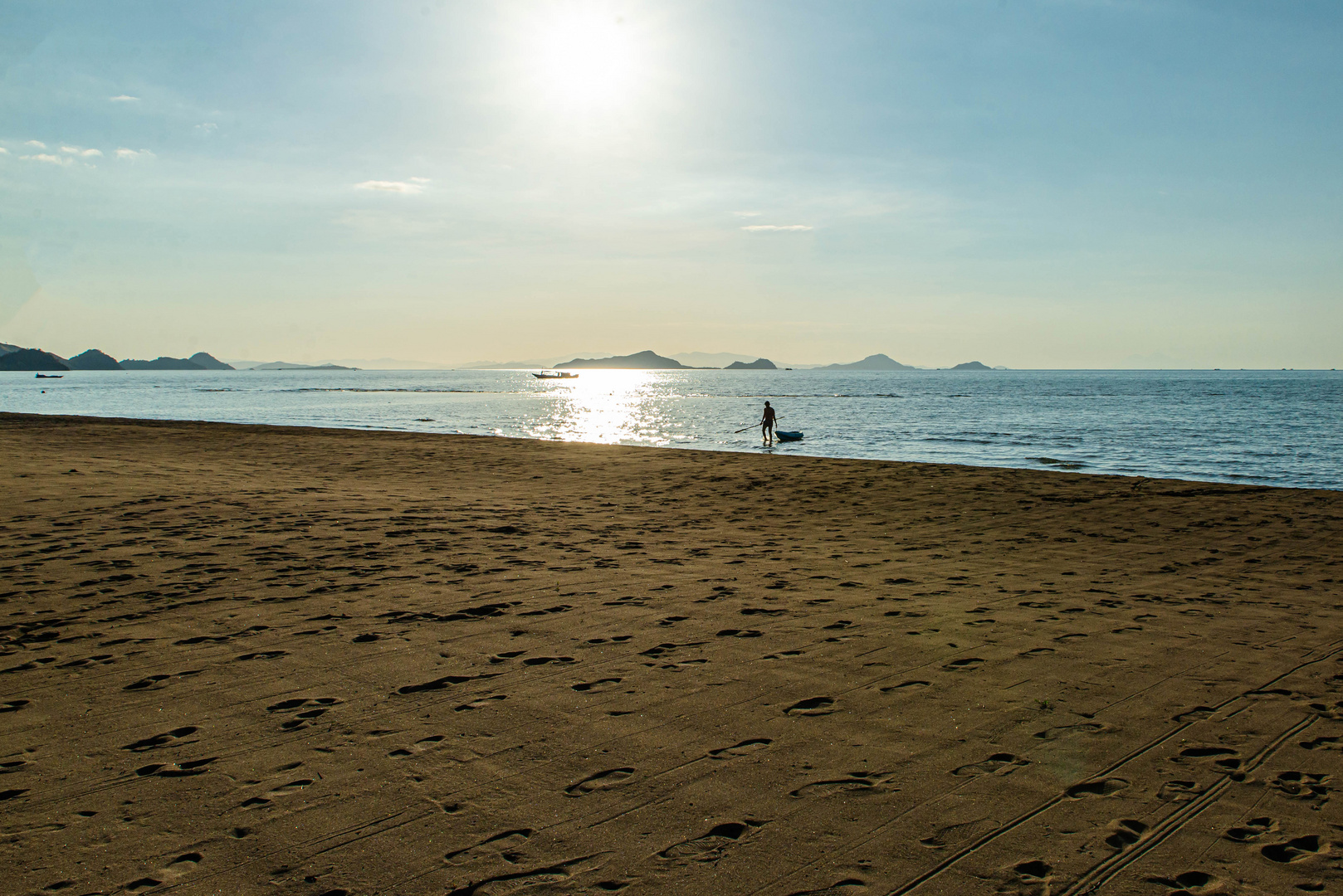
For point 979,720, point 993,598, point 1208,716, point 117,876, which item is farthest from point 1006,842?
point 993,598

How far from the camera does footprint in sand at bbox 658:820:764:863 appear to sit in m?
3.56

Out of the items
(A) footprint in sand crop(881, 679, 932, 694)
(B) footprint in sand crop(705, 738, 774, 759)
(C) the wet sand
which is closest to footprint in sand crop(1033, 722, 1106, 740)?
(C) the wet sand

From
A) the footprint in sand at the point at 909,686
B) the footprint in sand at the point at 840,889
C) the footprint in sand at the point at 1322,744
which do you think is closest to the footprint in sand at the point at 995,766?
the footprint in sand at the point at 909,686

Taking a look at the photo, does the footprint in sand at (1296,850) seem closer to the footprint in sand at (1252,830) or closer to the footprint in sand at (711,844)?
the footprint in sand at (1252,830)

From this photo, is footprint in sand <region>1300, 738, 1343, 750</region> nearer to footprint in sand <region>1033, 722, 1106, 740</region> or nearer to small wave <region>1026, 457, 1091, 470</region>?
footprint in sand <region>1033, 722, 1106, 740</region>

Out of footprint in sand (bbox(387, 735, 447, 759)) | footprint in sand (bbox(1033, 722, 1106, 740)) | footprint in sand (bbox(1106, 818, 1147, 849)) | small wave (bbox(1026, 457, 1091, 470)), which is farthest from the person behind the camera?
small wave (bbox(1026, 457, 1091, 470))

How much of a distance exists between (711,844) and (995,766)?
1822 millimetres

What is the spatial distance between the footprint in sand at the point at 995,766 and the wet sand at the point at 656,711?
3cm

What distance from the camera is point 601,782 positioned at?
424 centimetres

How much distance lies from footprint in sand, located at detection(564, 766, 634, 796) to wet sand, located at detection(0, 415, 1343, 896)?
0.06 feet

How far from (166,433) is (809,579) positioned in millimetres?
29513

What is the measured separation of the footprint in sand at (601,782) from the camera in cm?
414

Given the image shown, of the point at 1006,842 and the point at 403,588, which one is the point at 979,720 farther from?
the point at 403,588

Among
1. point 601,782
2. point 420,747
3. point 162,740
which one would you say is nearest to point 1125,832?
point 601,782
